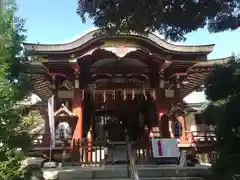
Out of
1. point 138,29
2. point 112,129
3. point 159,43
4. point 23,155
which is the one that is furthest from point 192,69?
point 23,155

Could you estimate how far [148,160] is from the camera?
10383 mm

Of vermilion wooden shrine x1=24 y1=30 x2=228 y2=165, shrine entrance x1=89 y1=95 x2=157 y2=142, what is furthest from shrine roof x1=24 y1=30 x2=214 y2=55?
shrine entrance x1=89 y1=95 x2=157 y2=142

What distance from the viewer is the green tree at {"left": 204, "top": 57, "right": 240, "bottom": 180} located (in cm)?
579

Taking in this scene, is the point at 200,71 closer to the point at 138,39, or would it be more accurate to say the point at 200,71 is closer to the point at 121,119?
the point at 138,39

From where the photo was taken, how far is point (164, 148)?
1024 centimetres

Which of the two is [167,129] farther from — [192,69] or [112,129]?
[112,129]

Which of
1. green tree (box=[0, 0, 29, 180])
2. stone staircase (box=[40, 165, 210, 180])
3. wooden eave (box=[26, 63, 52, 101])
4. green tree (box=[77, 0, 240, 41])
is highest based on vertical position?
wooden eave (box=[26, 63, 52, 101])

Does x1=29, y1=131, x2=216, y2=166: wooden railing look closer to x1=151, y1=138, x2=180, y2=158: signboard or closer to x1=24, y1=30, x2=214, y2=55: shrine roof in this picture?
x1=151, y1=138, x2=180, y2=158: signboard

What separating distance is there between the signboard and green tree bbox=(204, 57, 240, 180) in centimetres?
330

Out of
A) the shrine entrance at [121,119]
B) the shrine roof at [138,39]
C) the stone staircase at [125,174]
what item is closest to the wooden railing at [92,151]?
the stone staircase at [125,174]

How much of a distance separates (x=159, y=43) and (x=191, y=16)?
6212mm

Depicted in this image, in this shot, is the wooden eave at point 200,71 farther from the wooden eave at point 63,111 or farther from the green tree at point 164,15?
the green tree at point 164,15

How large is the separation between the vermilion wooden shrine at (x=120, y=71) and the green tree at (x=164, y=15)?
4.92m

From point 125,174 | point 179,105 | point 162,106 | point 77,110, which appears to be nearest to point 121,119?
point 162,106
